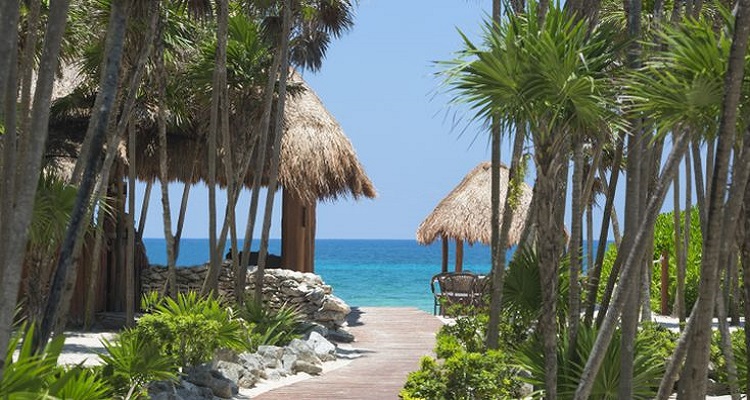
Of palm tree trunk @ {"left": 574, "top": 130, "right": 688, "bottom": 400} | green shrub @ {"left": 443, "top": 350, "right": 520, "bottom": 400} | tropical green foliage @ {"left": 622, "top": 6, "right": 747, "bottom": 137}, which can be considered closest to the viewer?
tropical green foliage @ {"left": 622, "top": 6, "right": 747, "bottom": 137}

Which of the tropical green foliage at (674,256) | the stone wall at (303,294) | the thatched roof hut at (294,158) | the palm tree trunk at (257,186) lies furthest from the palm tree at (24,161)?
the tropical green foliage at (674,256)

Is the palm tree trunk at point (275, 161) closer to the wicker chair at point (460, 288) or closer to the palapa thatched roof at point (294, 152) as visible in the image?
the palapa thatched roof at point (294, 152)

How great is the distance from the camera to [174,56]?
14.8m

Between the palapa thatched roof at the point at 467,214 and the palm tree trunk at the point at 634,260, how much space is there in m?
16.4

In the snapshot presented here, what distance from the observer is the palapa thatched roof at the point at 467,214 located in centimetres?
2392

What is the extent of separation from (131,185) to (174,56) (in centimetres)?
301

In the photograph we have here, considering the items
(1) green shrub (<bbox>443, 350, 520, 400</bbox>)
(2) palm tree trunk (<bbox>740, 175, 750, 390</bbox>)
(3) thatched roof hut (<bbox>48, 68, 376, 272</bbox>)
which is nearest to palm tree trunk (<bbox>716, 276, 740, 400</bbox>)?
(1) green shrub (<bbox>443, 350, 520, 400</bbox>)

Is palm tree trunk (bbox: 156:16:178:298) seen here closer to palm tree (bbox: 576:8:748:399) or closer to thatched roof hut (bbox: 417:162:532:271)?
palm tree (bbox: 576:8:748:399)

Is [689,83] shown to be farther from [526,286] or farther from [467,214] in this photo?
[467,214]

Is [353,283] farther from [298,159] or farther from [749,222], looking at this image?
[749,222]

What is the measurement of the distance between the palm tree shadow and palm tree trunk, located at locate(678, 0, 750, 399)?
13244 millimetres

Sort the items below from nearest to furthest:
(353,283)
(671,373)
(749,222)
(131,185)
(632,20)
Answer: (749,222) < (671,373) < (632,20) < (131,185) < (353,283)

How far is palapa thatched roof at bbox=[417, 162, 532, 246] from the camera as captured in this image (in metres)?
23.9

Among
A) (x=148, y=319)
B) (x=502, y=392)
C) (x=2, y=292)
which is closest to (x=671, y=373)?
(x=502, y=392)
